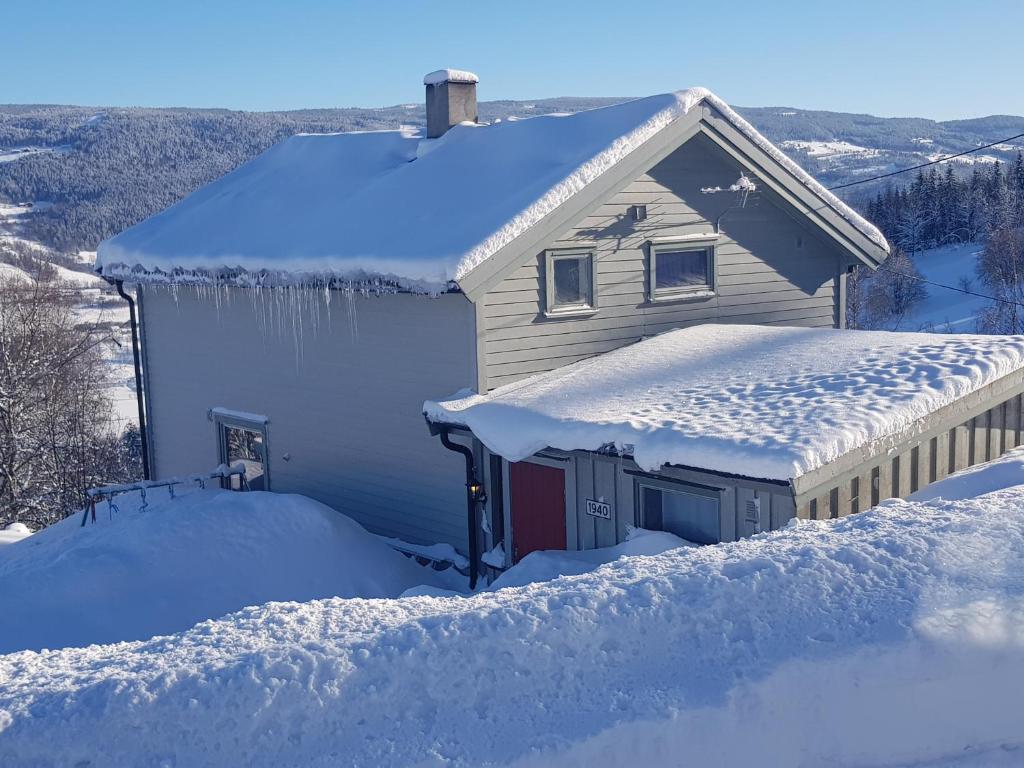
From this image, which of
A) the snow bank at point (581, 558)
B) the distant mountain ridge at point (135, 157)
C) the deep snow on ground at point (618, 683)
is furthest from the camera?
the distant mountain ridge at point (135, 157)

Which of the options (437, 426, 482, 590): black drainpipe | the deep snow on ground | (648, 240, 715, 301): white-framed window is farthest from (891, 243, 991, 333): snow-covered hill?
the deep snow on ground

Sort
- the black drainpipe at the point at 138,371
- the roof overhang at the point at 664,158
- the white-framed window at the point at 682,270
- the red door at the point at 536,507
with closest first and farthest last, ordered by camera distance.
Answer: the red door at the point at 536,507 < the roof overhang at the point at 664,158 < the white-framed window at the point at 682,270 < the black drainpipe at the point at 138,371

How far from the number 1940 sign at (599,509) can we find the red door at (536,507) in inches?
16.6

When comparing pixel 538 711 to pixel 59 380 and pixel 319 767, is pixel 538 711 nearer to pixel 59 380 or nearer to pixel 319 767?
pixel 319 767

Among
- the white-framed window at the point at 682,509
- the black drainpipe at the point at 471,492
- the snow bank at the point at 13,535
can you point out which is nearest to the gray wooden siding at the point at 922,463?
the white-framed window at the point at 682,509

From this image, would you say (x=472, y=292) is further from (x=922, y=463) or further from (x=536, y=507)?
(x=922, y=463)

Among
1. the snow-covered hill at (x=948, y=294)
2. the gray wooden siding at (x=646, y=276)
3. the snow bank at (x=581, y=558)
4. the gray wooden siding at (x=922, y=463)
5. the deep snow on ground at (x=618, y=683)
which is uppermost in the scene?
the gray wooden siding at (x=646, y=276)

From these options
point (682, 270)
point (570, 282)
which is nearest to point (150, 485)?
point (570, 282)

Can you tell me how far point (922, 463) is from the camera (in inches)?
370

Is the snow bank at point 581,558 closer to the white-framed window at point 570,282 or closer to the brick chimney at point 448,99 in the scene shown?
the white-framed window at point 570,282

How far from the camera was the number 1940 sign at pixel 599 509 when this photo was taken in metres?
9.81

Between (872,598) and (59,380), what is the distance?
2595 cm

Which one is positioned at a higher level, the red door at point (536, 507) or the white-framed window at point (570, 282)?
the white-framed window at point (570, 282)

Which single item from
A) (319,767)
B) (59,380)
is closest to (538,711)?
(319,767)
